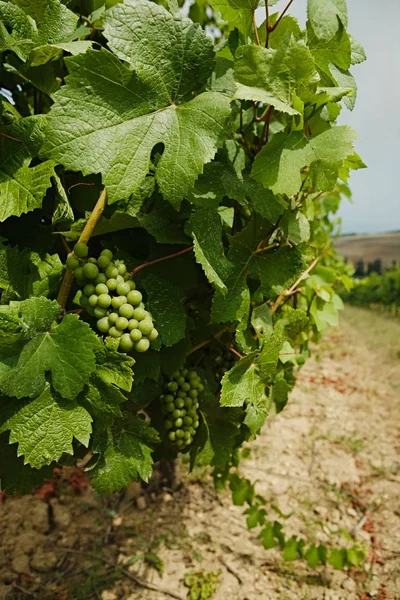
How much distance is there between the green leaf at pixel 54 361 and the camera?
1.04 m

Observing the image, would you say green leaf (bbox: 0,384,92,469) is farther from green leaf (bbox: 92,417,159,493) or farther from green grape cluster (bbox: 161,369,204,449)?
green grape cluster (bbox: 161,369,204,449)

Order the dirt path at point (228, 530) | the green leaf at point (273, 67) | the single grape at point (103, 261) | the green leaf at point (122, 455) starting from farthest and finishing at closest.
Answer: the dirt path at point (228, 530) < the green leaf at point (122, 455) < the single grape at point (103, 261) < the green leaf at point (273, 67)

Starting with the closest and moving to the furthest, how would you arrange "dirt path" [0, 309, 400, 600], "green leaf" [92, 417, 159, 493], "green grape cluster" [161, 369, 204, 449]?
"green leaf" [92, 417, 159, 493] → "green grape cluster" [161, 369, 204, 449] → "dirt path" [0, 309, 400, 600]

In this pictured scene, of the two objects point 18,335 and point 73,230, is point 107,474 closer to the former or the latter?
point 18,335

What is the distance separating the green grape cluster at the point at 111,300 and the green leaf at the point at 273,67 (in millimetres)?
492

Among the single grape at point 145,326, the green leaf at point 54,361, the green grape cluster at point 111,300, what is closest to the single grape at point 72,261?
the green grape cluster at point 111,300

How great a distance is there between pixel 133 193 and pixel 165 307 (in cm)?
30

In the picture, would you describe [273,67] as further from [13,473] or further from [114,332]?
[13,473]

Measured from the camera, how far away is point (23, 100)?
1.42m

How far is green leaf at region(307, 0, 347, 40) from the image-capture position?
1.13 meters

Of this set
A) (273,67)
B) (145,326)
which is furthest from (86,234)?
(273,67)

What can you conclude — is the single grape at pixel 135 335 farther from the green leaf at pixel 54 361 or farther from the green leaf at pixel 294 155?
the green leaf at pixel 294 155

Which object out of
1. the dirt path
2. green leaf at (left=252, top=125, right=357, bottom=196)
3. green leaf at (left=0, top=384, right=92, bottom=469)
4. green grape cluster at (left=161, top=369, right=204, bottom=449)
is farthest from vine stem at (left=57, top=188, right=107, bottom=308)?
the dirt path

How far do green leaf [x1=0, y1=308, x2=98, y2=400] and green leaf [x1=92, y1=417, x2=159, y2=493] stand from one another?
11.3 inches
